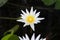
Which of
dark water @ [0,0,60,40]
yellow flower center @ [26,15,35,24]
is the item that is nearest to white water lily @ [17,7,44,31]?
yellow flower center @ [26,15,35,24]

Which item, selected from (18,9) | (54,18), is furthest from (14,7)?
(54,18)

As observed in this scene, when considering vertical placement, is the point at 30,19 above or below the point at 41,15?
below

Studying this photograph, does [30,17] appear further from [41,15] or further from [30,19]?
[41,15]

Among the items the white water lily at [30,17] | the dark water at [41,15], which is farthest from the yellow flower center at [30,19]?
the dark water at [41,15]

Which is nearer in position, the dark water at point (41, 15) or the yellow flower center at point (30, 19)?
the yellow flower center at point (30, 19)

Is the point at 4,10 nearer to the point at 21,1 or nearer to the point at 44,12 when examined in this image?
the point at 21,1

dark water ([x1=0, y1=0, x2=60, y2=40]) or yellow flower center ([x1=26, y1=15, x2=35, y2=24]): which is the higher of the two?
dark water ([x1=0, y1=0, x2=60, y2=40])

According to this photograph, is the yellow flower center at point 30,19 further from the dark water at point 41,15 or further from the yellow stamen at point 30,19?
the dark water at point 41,15

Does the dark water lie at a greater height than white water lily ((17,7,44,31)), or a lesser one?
greater

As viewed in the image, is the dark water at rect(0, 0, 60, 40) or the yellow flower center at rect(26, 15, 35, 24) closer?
the yellow flower center at rect(26, 15, 35, 24)

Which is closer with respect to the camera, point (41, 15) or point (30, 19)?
point (30, 19)

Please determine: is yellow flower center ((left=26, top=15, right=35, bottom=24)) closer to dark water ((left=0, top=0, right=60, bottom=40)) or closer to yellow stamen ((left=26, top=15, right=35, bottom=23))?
yellow stamen ((left=26, top=15, right=35, bottom=23))

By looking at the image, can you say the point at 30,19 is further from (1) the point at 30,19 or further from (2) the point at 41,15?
(2) the point at 41,15

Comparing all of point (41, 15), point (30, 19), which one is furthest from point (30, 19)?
point (41, 15)
